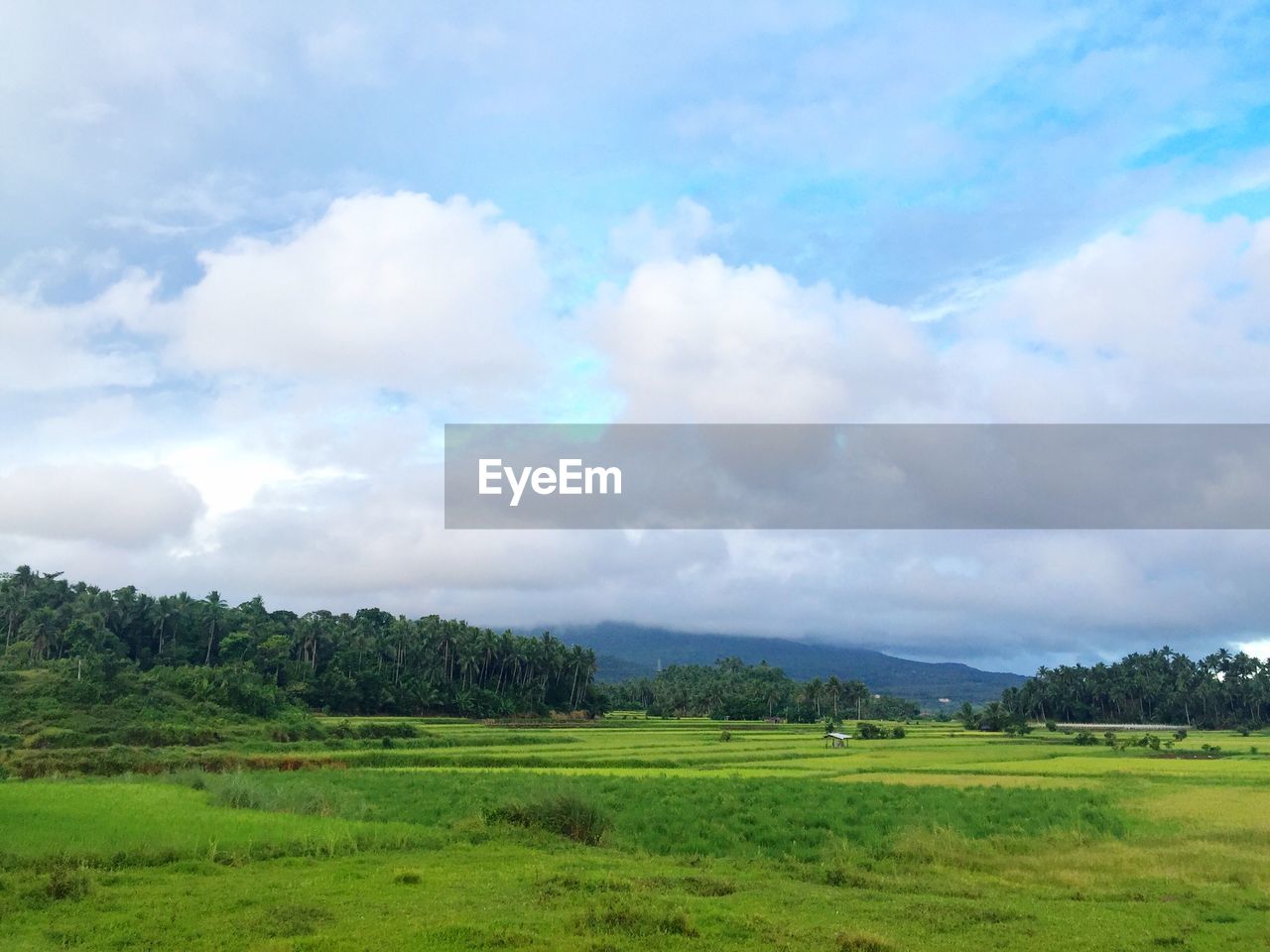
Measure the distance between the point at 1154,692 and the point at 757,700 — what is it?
6029cm

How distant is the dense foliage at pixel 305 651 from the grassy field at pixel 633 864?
181 feet

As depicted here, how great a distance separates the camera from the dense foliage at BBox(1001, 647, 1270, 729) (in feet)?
427

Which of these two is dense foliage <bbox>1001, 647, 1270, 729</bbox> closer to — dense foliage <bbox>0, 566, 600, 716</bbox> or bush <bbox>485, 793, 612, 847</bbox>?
dense foliage <bbox>0, 566, 600, 716</bbox>

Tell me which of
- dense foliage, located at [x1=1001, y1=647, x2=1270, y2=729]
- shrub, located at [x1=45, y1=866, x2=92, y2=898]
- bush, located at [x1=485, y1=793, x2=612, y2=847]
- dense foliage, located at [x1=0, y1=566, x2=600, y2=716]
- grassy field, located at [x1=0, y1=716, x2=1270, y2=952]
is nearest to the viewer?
grassy field, located at [x1=0, y1=716, x2=1270, y2=952]

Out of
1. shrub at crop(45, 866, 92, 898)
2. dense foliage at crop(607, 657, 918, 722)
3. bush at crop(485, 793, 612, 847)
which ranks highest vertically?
shrub at crop(45, 866, 92, 898)

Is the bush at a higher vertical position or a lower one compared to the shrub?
lower

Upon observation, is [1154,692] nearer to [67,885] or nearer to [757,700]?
[757,700]

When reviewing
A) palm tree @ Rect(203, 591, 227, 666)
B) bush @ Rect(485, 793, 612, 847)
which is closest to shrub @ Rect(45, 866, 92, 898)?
bush @ Rect(485, 793, 612, 847)

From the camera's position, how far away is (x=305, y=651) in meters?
110

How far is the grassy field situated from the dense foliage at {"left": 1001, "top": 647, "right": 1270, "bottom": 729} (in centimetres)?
10251

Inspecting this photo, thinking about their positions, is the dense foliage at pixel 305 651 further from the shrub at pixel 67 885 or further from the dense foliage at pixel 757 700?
the shrub at pixel 67 885

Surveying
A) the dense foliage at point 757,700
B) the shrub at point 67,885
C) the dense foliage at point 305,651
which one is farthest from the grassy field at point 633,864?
the dense foliage at point 757,700

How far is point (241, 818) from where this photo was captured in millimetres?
27062

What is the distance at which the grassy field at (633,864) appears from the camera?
1597 centimetres
